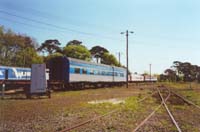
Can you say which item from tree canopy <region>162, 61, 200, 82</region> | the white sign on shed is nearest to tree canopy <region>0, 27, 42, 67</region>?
the white sign on shed

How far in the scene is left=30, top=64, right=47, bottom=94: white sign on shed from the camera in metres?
22.5

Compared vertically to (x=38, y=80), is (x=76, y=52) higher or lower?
higher

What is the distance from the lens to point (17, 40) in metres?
65.9

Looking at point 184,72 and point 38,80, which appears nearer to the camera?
point 38,80

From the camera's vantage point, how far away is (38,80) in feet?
74.3

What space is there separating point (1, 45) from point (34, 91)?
1753 inches

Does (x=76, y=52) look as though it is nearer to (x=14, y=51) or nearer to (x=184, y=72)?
(x=14, y=51)

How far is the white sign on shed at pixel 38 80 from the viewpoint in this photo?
886 inches

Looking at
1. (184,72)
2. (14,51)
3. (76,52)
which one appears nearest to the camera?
(14,51)

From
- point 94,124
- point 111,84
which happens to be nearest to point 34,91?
point 94,124

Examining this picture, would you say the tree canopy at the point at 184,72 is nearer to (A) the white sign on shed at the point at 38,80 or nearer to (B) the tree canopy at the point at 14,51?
(B) the tree canopy at the point at 14,51

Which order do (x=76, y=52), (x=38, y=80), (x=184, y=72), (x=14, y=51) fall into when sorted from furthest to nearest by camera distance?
(x=184, y=72), (x=76, y=52), (x=14, y=51), (x=38, y=80)

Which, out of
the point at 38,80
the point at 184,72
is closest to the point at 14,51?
the point at 38,80

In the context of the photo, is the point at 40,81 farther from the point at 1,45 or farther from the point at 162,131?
the point at 1,45
